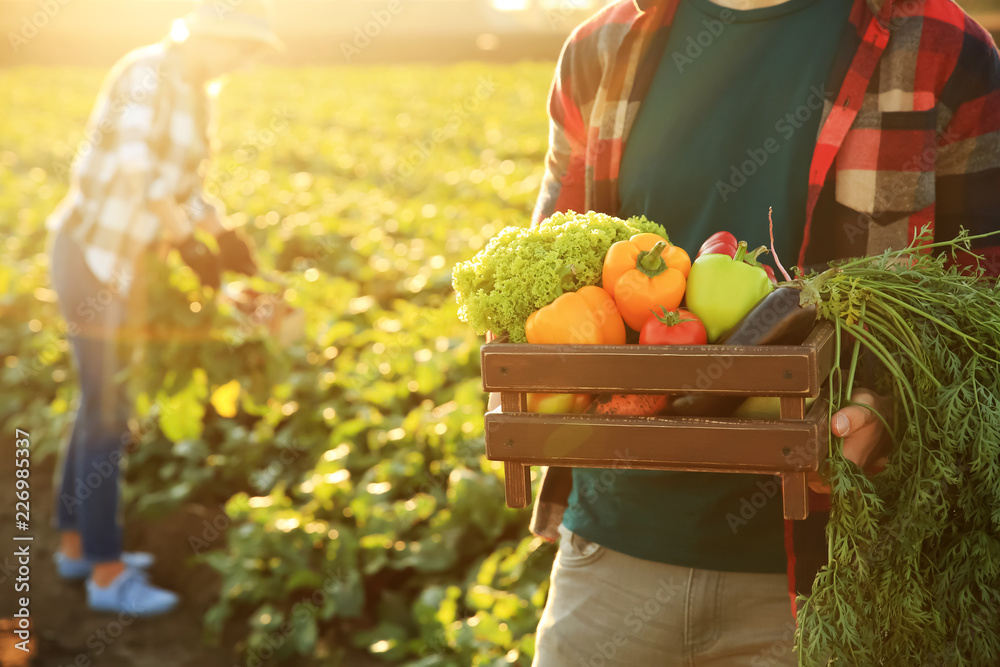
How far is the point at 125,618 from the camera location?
14.2ft

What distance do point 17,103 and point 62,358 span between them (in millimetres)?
16397

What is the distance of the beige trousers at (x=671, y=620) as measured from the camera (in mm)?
1771

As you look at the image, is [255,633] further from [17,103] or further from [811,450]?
[17,103]

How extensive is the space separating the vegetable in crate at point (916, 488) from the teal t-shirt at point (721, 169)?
0.32 meters

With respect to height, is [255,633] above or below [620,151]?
below

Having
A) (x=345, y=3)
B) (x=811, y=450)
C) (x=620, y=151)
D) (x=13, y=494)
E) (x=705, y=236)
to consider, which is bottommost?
(x=13, y=494)

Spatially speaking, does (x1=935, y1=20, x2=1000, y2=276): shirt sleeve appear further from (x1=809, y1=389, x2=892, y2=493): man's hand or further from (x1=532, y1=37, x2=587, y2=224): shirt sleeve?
(x1=532, y1=37, x2=587, y2=224): shirt sleeve

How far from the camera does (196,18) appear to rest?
4.10m

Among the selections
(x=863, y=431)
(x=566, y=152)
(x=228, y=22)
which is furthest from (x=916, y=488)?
(x=228, y=22)

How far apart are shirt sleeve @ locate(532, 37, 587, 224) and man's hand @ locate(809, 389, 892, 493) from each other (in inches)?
29.9

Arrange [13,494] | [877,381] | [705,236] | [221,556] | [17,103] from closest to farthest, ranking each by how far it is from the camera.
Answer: [877,381]
[705,236]
[221,556]
[13,494]
[17,103]

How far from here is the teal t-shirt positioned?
1754 mm

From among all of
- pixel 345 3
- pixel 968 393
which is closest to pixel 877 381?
pixel 968 393

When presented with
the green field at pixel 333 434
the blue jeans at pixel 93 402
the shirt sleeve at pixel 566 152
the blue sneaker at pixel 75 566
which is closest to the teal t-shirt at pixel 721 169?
the shirt sleeve at pixel 566 152
